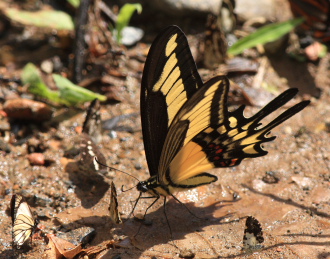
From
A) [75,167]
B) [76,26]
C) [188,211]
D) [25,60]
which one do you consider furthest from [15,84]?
[188,211]

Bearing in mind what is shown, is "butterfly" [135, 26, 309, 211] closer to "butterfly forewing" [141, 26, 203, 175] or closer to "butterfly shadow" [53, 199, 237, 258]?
"butterfly forewing" [141, 26, 203, 175]

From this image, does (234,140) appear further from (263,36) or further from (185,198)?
(263,36)

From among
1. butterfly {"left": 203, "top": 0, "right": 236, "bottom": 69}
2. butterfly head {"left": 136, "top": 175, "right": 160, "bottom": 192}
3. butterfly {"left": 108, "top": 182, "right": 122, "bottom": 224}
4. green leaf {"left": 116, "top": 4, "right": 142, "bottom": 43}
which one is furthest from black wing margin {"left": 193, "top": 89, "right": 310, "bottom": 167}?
green leaf {"left": 116, "top": 4, "right": 142, "bottom": 43}

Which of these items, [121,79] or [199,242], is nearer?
[199,242]

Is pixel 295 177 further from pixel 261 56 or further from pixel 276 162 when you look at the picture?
pixel 261 56

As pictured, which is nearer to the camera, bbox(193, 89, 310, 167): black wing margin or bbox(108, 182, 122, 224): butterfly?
bbox(108, 182, 122, 224): butterfly

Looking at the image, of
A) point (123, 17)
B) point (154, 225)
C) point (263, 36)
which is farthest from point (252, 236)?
point (123, 17)

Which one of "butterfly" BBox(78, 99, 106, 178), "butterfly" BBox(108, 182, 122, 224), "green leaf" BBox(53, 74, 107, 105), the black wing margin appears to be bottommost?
"butterfly" BBox(108, 182, 122, 224)
